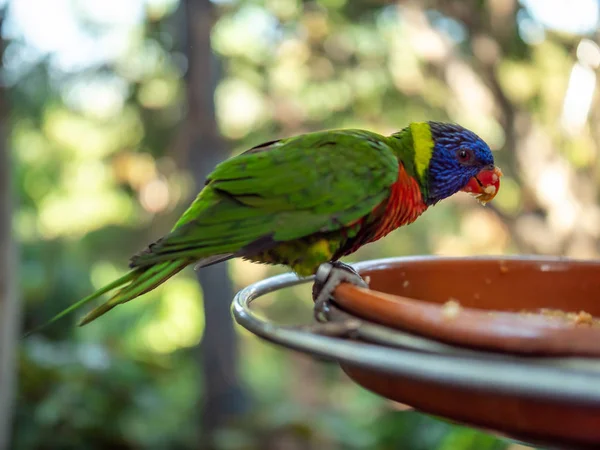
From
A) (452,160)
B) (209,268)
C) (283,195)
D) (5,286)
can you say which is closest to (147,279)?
(283,195)

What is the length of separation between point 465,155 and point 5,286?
6.97ft

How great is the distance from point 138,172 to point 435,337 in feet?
13.4

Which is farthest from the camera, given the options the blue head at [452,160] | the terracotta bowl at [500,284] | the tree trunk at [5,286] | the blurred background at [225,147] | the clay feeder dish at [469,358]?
the blurred background at [225,147]

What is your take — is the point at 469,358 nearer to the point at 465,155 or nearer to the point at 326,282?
the point at 326,282

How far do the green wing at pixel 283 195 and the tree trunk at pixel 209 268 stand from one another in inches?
85.1

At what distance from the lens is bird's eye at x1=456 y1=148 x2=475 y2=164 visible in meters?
1.05

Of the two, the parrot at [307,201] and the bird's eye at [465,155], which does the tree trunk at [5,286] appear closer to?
the parrot at [307,201]

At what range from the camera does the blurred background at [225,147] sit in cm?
294

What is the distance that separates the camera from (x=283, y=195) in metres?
0.86

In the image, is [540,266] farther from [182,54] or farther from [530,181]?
[182,54]

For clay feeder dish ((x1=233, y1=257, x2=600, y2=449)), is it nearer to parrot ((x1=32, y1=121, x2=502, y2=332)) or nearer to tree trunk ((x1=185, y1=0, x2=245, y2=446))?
parrot ((x1=32, y1=121, x2=502, y2=332))

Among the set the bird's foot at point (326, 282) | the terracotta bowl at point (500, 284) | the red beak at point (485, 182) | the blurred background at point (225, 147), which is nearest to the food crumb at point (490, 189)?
the red beak at point (485, 182)

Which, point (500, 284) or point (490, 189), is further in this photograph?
point (490, 189)

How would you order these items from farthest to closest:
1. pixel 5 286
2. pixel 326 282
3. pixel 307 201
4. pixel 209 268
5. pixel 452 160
Result: pixel 209 268 < pixel 5 286 < pixel 452 160 < pixel 307 201 < pixel 326 282
